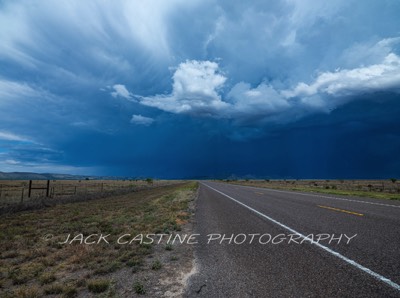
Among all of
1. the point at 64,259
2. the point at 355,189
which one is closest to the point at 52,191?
the point at 64,259

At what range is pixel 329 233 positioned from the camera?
773 cm

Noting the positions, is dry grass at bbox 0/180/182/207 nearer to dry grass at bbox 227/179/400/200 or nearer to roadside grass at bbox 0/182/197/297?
roadside grass at bbox 0/182/197/297

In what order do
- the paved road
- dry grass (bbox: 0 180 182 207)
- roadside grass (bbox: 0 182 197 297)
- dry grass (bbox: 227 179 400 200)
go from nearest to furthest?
the paved road < roadside grass (bbox: 0 182 197 297) < dry grass (bbox: 227 179 400 200) < dry grass (bbox: 0 180 182 207)

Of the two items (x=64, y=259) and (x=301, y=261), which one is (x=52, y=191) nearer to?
(x=64, y=259)

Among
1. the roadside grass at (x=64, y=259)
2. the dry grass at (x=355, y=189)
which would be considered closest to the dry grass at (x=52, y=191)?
the roadside grass at (x=64, y=259)

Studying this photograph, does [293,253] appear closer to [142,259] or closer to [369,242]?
[369,242]

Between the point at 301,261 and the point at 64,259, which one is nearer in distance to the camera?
A: the point at 301,261

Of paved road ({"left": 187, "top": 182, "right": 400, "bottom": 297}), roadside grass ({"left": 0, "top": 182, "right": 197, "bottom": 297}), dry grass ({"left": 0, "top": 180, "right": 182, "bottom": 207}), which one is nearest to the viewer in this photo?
paved road ({"left": 187, "top": 182, "right": 400, "bottom": 297})

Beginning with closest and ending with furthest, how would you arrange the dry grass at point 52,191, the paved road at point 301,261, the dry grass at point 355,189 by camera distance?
the paved road at point 301,261, the dry grass at point 355,189, the dry grass at point 52,191

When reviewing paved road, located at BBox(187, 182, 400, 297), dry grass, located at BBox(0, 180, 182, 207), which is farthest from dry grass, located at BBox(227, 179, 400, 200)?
dry grass, located at BBox(0, 180, 182, 207)

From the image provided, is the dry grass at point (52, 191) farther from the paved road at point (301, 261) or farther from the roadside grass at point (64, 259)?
the paved road at point (301, 261)

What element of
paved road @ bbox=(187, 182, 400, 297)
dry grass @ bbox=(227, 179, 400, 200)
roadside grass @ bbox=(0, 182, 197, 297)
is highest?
dry grass @ bbox=(227, 179, 400, 200)

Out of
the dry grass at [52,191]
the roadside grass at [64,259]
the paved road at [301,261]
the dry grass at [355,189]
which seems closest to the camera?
the paved road at [301,261]

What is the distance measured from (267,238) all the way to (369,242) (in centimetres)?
252
